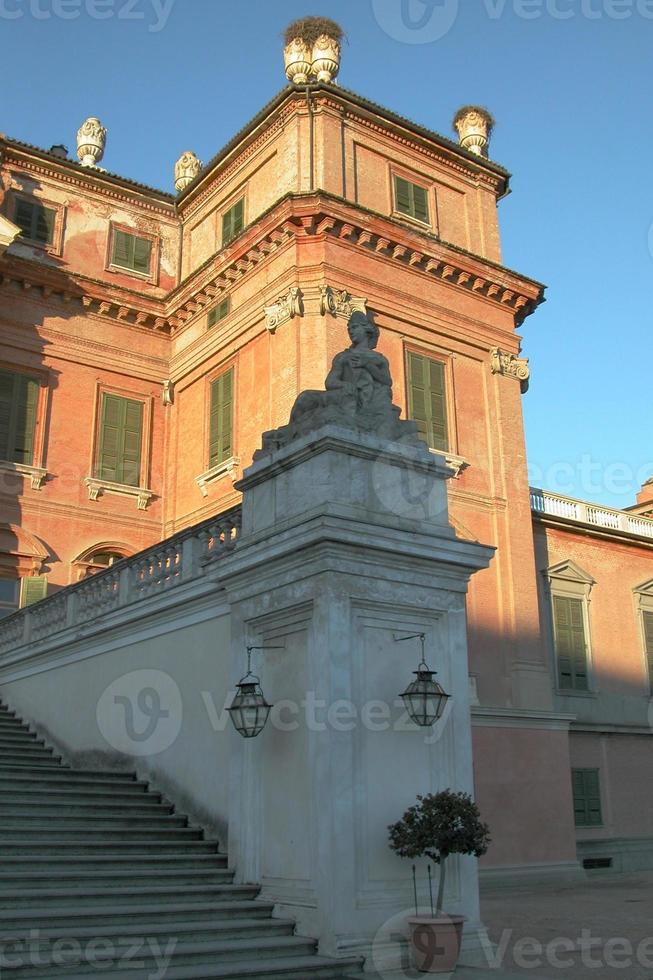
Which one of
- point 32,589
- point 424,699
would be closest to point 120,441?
point 32,589

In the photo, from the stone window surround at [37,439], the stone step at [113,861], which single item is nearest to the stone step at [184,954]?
the stone step at [113,861]

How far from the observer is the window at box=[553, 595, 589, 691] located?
74.3ft

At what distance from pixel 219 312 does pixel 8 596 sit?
317 inches

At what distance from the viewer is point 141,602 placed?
12.9 meters

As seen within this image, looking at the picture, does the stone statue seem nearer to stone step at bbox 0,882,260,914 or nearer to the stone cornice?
stone step at bbox 0,882,260,914

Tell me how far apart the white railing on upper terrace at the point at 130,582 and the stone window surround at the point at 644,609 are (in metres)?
14.8

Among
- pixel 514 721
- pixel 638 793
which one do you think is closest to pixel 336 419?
pixel 514 721

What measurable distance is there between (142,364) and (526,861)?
14.1 meters

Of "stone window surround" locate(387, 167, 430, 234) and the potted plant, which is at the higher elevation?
"stone window surround" locate(387, 167, 430, 234)

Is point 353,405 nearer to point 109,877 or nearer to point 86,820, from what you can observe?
point 109,877

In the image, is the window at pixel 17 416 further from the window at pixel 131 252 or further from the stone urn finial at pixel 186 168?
the stone urn finial at pixel 186 168

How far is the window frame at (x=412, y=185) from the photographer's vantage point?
912 inches

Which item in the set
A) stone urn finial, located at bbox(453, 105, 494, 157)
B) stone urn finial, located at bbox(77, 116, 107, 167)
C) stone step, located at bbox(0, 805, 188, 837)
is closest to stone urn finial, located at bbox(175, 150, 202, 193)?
stone urn finial, located at bbox(77, 116, 107, 167)

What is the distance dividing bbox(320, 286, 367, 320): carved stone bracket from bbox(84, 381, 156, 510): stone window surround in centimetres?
581
